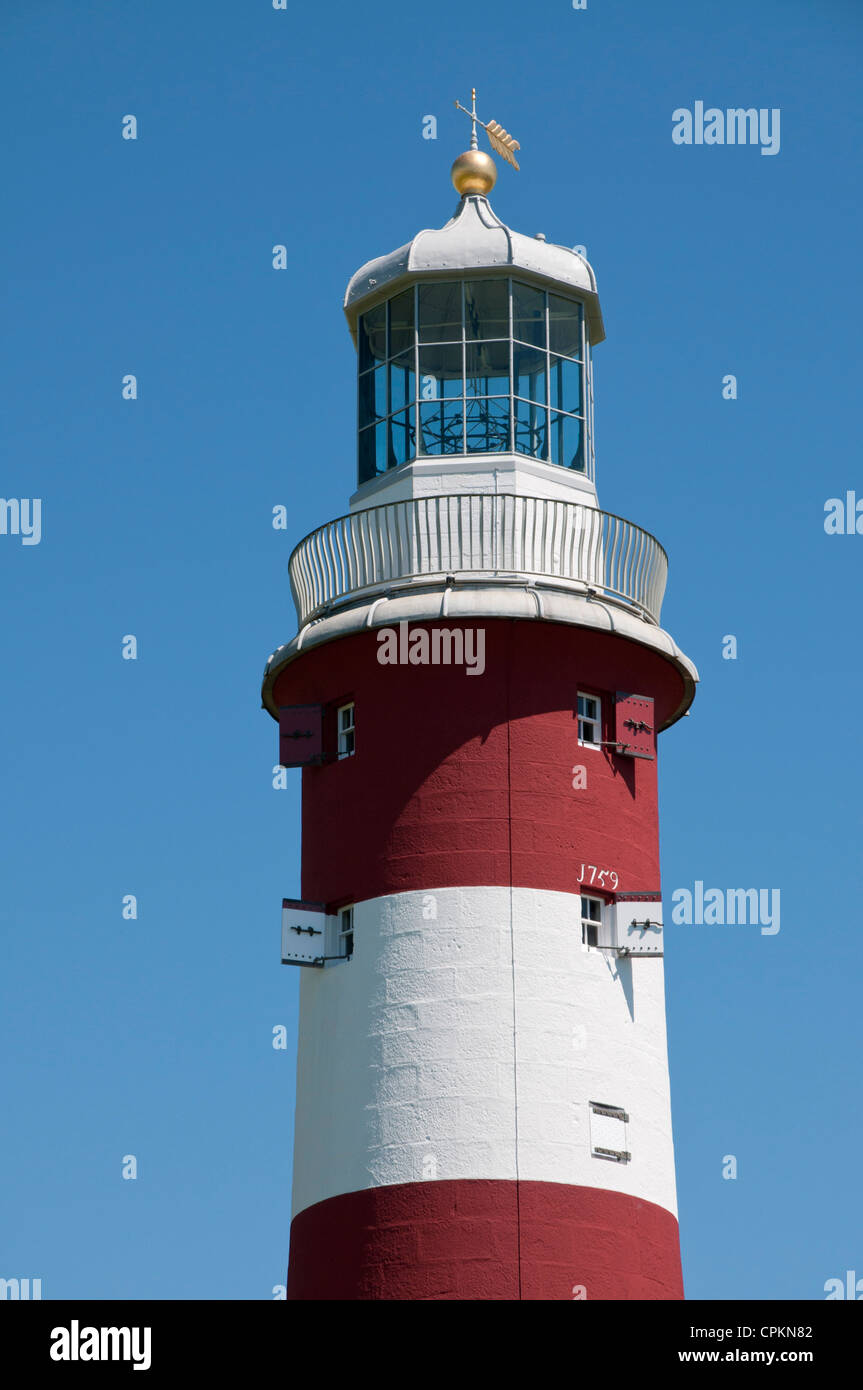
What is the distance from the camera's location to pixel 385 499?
3484 centimetres

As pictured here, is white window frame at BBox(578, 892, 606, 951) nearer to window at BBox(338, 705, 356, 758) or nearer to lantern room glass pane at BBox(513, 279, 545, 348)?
window at BBox(338, 705, 356, 758)

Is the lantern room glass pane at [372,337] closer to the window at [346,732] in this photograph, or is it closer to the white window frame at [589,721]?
the window at [346,732]

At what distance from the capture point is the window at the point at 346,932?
107 ft

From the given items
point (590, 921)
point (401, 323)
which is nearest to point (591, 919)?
point (590, 921)

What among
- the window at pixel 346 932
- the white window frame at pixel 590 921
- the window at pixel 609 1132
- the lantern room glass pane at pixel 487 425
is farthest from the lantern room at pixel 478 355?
the window at pixel 609 1132

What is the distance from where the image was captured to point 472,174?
36.2 meters

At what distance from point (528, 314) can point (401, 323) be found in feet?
5.52

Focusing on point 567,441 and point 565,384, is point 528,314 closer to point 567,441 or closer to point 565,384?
point 565,384

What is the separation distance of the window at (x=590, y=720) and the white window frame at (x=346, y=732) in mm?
2795

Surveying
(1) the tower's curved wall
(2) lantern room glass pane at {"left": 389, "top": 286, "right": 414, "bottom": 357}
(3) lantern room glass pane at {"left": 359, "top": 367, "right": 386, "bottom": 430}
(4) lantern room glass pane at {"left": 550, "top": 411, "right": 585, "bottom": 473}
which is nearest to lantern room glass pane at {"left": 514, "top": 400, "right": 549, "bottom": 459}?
(4) lantern room glass pane at {"left": 550, "top": 411, "right": 585, "bottom": 473}
